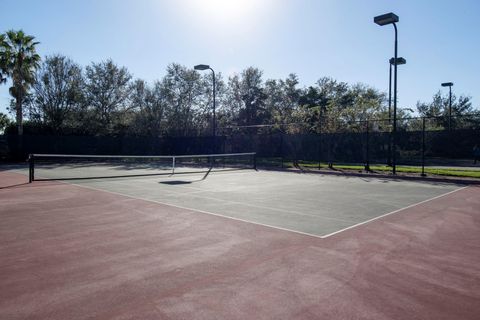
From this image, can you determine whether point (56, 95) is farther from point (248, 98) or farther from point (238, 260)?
point (238, 260)

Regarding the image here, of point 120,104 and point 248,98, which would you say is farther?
point 248,98

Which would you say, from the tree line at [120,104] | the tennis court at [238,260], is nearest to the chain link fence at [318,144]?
the tree line at [120,104]

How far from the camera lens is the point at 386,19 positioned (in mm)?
17250

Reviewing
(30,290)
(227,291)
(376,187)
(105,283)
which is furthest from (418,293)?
(376,187)

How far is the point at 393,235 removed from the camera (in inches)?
249

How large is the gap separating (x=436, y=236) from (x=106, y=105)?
124ft

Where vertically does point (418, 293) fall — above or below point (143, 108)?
below

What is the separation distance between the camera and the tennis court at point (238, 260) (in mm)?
3523

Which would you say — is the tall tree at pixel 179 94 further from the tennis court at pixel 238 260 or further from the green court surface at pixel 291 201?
the tennis court at pixel 238 260

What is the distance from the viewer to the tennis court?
3523 millimetres

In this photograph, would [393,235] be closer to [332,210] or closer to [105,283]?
[332,210]

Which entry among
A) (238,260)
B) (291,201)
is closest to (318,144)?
(291,201)

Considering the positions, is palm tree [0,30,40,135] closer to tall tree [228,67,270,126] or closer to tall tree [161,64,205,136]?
tall tree [161,64,205,136]

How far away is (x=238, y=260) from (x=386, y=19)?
16.4 m
